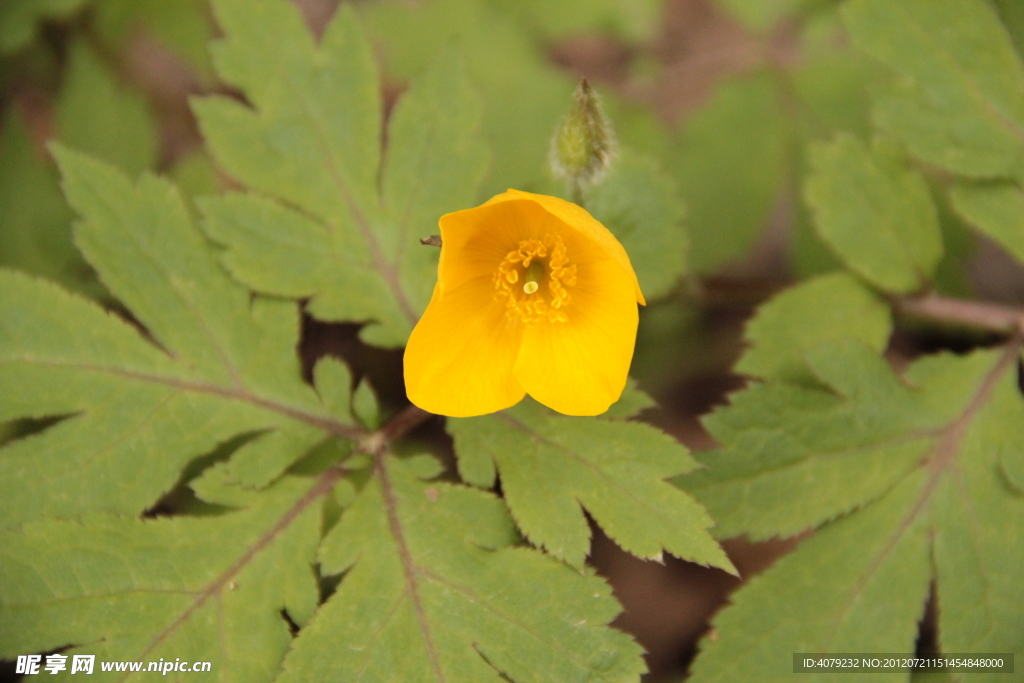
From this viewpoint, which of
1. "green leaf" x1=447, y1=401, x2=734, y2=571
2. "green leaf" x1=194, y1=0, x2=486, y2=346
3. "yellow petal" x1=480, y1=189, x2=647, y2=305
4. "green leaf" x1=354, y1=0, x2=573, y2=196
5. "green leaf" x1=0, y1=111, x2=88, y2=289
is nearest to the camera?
"yellow petal" x1=480, y1=189, x2=647, y2=305

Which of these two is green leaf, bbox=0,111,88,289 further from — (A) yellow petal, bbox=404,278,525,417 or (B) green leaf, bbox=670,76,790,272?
(B) green leaf, bbox=670,76,790,272

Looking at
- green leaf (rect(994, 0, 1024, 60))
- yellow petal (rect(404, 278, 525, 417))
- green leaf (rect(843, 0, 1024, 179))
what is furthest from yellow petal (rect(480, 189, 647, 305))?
green leaf (rect(994, 0, 1024, 60))

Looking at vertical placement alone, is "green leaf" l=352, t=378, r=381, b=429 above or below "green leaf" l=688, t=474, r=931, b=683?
above

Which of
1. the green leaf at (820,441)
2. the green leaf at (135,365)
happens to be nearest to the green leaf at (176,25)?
the green leaf at (135,365)

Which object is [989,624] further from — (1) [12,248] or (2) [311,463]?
(1) [12,248]

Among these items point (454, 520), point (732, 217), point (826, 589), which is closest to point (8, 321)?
point (454, 520)

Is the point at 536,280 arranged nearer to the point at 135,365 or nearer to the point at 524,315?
the point at 524,315

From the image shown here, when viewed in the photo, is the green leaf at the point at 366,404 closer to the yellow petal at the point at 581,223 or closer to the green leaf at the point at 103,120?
the yellow petal at the point at 581,223
